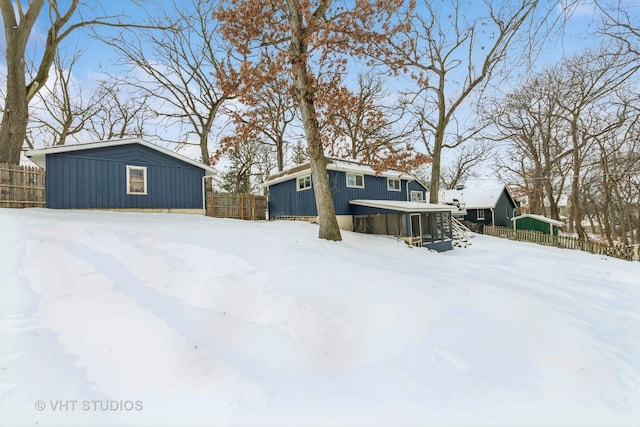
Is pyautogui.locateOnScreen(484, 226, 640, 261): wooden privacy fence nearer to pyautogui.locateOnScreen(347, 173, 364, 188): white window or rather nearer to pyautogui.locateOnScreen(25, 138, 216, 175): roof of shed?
pyautogui.locateOnScreen(347, 173, 364, 188): white window

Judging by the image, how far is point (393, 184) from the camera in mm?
19047

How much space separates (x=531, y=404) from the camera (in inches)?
113

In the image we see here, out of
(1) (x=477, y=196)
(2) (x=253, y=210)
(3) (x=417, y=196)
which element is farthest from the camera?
(1) (x=477, y=196)

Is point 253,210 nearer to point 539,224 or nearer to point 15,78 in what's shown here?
point 15,78

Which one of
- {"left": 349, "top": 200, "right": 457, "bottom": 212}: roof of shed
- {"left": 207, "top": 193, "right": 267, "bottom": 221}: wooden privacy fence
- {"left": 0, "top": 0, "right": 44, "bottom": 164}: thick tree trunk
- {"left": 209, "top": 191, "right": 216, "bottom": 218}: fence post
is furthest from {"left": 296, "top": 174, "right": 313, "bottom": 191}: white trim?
{"left": 0, "top": 0, "right": 44, "bottom": 164}: thick tree trunk

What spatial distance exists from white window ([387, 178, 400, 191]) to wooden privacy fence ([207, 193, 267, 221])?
322 inches

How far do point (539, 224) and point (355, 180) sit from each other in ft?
60.5

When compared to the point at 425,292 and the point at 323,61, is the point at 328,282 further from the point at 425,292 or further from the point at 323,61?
the point at 323,61

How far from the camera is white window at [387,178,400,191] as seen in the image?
18800 millimetres

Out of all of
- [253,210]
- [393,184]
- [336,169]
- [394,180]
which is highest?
[336,169]

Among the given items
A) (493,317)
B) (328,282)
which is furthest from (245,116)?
(493,317)

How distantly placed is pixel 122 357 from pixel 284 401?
1694mm

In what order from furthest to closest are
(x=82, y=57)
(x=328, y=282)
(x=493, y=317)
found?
(x=82, y=57)
(x=328, y=282)
(x=493, y=317)

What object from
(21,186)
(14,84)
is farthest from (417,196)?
(14,84)
